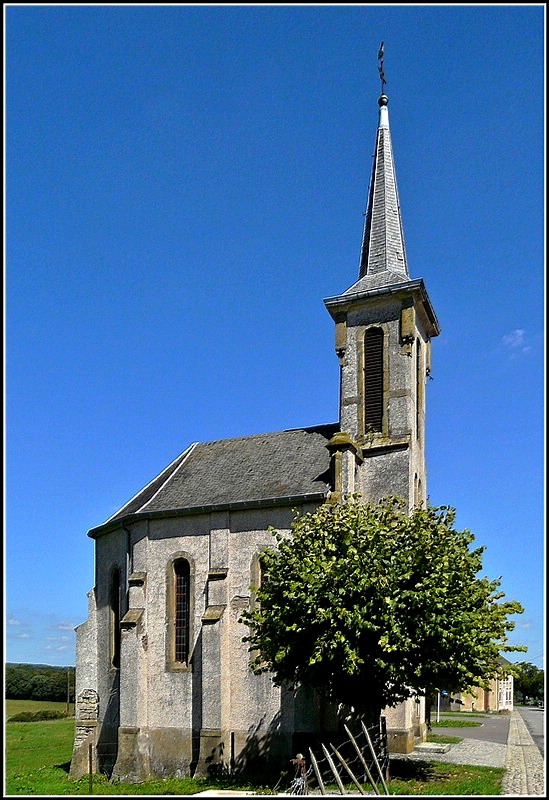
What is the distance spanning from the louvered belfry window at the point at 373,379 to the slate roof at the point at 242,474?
1906mm

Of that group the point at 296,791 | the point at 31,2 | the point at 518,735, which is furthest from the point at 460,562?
the point at 518,735

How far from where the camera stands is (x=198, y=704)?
25359 mm

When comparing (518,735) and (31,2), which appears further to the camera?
(518,735)

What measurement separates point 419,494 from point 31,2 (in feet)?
70.4

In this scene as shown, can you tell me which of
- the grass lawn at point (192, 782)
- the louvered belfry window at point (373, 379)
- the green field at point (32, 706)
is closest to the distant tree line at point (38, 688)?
the green field at point (32, 706)

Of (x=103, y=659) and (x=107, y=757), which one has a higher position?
(x=103, y=659)

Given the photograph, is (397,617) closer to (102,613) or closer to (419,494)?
(419,494)

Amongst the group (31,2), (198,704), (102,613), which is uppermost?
(31,2)

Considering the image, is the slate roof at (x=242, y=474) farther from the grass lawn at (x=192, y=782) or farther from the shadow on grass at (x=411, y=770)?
the grass lawn at (x=192, y=782)

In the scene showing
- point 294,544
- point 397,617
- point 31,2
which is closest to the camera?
point 31,2

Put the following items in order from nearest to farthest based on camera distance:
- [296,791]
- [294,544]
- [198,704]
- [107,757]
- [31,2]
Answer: [31,2]
[296,791]
[294,544]
[198,704]
[107,757]

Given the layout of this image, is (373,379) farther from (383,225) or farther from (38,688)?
(38,688)

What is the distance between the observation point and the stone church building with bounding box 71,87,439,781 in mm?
24641

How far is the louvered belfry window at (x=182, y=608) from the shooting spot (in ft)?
87.4
